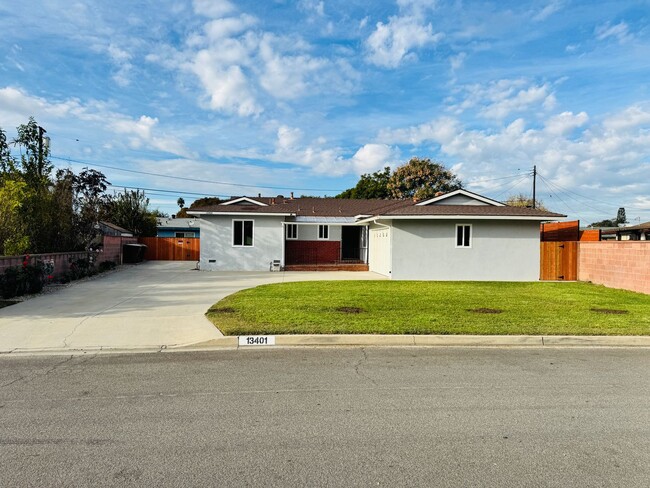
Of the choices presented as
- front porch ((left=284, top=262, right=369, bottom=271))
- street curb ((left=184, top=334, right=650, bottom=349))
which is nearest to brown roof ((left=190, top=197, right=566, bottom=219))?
front porch ((left=284, top=262, right=369, bottom=271))

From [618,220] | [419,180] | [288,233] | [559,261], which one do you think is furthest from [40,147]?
[618,220]

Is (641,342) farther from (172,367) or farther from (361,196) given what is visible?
(361,196)

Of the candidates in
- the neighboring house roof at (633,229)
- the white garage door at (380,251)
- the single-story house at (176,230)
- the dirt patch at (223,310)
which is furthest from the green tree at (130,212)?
the neighboring house roof at (633,229)

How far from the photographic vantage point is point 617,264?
54.7ft

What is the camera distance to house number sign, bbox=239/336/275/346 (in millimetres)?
7795

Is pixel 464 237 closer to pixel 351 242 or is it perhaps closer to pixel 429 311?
pixel 351 242

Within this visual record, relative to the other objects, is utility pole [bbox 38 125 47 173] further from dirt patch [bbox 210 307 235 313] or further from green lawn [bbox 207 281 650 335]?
dirt patch [bbox 210 307 235 313]

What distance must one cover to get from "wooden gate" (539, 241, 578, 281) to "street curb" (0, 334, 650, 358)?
1257 cm

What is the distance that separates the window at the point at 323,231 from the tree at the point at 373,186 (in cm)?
2469

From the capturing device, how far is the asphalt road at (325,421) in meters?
3.50

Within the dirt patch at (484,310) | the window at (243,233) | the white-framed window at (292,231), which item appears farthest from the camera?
the white-framed window at (292,231)

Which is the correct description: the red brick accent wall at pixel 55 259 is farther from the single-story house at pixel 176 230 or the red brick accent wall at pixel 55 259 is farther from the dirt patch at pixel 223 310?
the single-story house at pixel 176 230

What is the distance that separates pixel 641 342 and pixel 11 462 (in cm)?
922

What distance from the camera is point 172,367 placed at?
6484 mm
